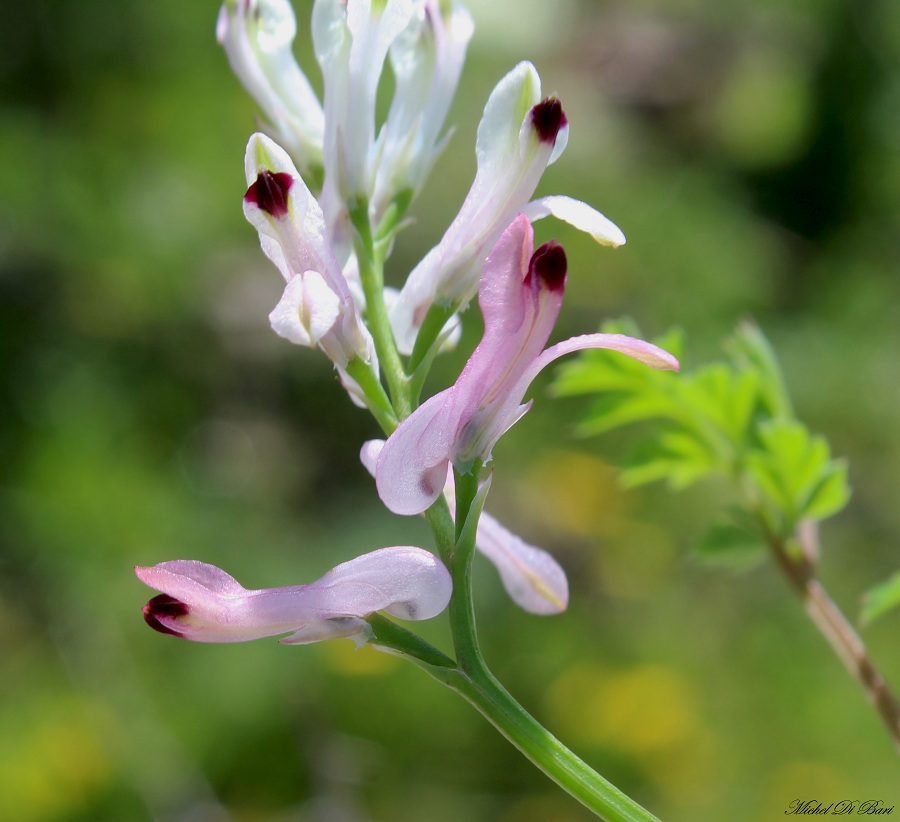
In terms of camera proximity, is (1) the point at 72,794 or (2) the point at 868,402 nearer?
(1) the point at 72,794

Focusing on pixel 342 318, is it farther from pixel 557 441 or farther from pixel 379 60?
pixel 557 441

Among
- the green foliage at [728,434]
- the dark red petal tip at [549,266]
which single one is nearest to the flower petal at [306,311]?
the dark red petal tip at [549,266]

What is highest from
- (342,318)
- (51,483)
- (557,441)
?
(342,318)

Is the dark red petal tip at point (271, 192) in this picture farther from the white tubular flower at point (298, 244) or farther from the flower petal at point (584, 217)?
the flower petal at point (584, 217)

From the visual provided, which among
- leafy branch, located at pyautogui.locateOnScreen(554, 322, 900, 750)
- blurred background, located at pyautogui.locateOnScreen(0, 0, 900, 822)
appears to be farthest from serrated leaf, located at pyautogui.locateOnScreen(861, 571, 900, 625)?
blurred background, located at pyautogui.locateOnScreen(0, 0, 900, 822)

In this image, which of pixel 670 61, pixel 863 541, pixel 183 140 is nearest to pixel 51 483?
pixel 183 140
